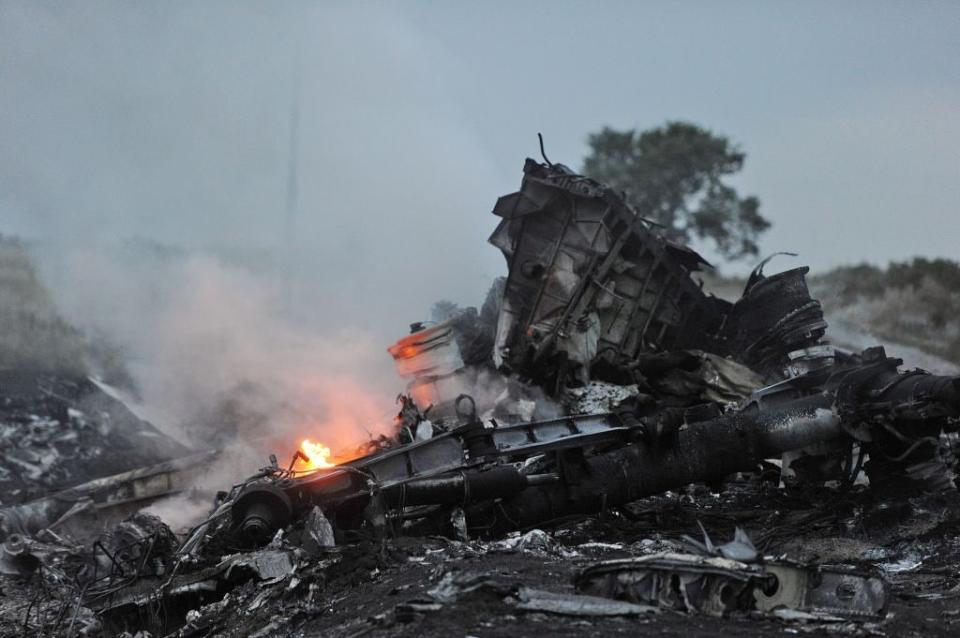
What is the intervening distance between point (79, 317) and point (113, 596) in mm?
12303

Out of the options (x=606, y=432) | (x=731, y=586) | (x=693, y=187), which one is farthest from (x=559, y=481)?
(x=693, y=187)

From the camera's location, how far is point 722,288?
3325 cm

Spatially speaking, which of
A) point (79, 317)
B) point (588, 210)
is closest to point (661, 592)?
point (588, 210)

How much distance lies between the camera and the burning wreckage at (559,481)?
4.89 meters

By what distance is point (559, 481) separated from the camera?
750 centimetres

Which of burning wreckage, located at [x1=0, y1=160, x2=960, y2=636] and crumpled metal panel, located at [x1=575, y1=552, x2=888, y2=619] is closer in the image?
crumpled metal panel, located at [x1=575, y1=552, x2=888, y2=619]

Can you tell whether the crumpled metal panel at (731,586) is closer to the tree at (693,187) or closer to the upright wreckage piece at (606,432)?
the upright wreckage piece at (606,432)

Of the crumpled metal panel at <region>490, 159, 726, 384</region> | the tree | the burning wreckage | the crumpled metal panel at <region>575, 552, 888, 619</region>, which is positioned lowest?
the crumpled metal panel at <region>575, 552, 888, 619</region>

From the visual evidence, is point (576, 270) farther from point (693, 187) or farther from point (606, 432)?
point (693, 187)

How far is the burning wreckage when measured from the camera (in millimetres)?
4895

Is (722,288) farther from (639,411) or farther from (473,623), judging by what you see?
(473,623)

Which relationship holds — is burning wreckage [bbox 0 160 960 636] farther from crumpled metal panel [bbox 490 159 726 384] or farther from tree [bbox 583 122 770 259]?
tree [bbox 583 122 770 259]

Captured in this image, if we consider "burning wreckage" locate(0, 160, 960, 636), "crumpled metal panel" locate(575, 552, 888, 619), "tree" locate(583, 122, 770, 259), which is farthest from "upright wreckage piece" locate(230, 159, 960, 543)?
"tree" locate(583, 122, 770, 259)

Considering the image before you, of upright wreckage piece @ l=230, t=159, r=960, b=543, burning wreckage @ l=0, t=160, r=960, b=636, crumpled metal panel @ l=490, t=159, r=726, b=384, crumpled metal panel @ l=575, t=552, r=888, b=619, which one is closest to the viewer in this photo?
crumpled metal panel @ l=575, t=552, r=888, b=619
